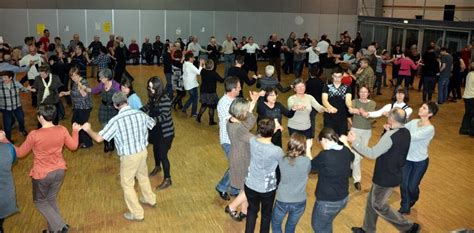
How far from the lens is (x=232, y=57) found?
16.5 m

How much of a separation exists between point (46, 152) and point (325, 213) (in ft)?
8.99

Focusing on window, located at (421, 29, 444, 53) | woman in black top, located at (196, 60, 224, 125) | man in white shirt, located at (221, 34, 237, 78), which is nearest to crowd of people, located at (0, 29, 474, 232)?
woman in black top, located at (196, 60, 224, 125)

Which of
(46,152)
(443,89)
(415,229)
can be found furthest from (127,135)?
(443,89)

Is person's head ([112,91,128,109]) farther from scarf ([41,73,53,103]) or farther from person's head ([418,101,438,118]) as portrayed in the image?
scarf ([41,73,53,103])

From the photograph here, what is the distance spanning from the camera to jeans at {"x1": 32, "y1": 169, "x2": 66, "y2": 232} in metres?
4.56

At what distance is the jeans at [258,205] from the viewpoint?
4.30 meters

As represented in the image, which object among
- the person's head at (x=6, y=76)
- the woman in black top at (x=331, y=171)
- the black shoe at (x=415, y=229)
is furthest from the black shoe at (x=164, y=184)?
the person's head at (x=6, y=76)

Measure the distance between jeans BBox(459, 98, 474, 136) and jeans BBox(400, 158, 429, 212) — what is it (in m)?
4.54

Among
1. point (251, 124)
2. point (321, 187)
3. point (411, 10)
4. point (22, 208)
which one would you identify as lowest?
point (22, 208)

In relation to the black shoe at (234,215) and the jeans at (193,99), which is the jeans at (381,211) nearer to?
the black shoe at (234,215)

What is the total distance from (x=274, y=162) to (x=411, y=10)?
58.1 feet

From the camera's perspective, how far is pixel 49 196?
4.72 metres

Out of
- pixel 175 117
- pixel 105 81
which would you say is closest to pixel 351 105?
pixel 105 81

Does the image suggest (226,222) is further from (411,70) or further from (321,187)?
(411,70)
